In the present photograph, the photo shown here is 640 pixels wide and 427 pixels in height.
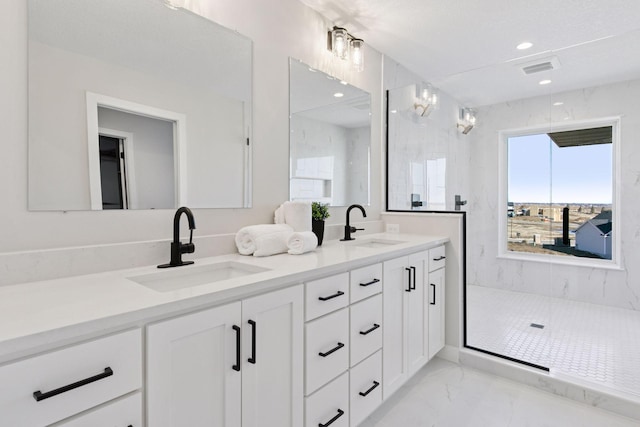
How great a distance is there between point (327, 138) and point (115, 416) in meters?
1.92

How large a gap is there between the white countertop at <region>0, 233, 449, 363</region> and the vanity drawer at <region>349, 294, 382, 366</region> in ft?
0.83

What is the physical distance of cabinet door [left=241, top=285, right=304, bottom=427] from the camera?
1.08 metres

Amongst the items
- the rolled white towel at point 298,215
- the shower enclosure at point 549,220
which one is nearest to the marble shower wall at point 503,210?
the shower enclosure at point 549,220

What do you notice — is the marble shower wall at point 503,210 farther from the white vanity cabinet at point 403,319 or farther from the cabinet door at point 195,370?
the cabinet door at point 195,370

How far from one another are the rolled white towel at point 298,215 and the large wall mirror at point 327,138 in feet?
0.74

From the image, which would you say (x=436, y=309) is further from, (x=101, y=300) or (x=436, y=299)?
(x=101, y=300)

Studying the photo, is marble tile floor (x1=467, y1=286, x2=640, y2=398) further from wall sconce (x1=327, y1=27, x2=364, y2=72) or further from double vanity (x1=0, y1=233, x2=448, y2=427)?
wall sconce (x1=327, y1=27, x2=364, y2=72)

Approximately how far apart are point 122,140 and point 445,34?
2.28m

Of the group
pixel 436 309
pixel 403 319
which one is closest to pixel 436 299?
pixel 436 309

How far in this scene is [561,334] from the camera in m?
2.40

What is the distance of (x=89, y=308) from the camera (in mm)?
828

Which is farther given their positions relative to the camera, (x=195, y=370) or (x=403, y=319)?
(x=403, y=319)

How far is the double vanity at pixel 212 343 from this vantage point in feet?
2.36

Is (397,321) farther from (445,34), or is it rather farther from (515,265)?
(445,34)
